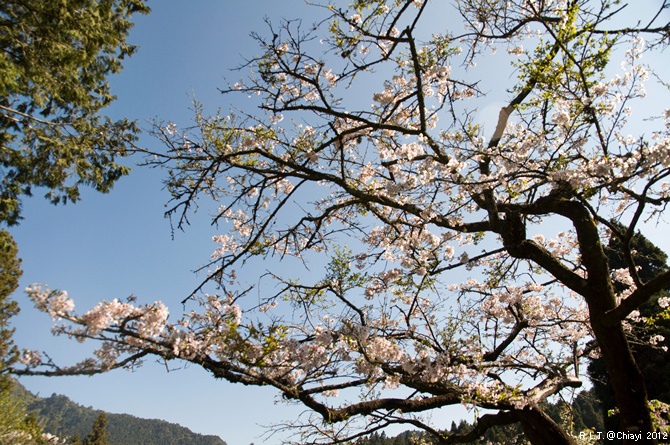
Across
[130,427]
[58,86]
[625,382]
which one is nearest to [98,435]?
[58,86]

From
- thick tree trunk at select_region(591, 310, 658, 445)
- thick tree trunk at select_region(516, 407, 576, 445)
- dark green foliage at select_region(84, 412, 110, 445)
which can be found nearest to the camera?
thick tree trunk at select_region(591, 310, 658, 445)

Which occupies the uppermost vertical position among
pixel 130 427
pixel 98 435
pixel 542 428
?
pixel 130 427

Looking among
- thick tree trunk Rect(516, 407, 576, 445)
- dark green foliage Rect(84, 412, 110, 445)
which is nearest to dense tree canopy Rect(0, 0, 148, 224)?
thick tree trunk Rect(516, 407, 576, 445)

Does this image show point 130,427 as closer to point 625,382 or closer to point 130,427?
point 130,427

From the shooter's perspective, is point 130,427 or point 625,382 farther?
point 130,427

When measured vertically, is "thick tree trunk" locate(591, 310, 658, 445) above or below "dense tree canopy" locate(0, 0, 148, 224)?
below

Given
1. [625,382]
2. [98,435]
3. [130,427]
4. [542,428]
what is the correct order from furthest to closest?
[130,427]
[98,435]
[542,428]
[625,382]

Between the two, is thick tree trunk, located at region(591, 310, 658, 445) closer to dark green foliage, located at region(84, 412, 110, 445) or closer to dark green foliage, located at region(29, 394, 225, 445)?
dark green foliage, located at region(84, 412, 110, 445)

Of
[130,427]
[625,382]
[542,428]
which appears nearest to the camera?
[625,382]

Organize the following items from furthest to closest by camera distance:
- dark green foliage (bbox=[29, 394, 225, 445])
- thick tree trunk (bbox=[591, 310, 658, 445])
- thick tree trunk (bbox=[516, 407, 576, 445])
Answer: dark green foliage (bbox=[29, 394, 225, 445])
thick tree trunk (bbox=[516, 407, 576, 445])
thick tree trunk (bbox=[591, 310, 658, 445])

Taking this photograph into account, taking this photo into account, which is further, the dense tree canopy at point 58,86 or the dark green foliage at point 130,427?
the dark green foliage at point 130,427

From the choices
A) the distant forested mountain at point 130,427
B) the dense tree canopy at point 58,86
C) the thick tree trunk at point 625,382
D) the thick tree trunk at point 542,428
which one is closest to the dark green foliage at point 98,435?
the dense tree canopy at point 58,86

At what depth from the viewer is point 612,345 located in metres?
4.54

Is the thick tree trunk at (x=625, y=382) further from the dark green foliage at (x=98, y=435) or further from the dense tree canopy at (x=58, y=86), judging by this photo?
the dark green foliage at (x=98, y=435)
